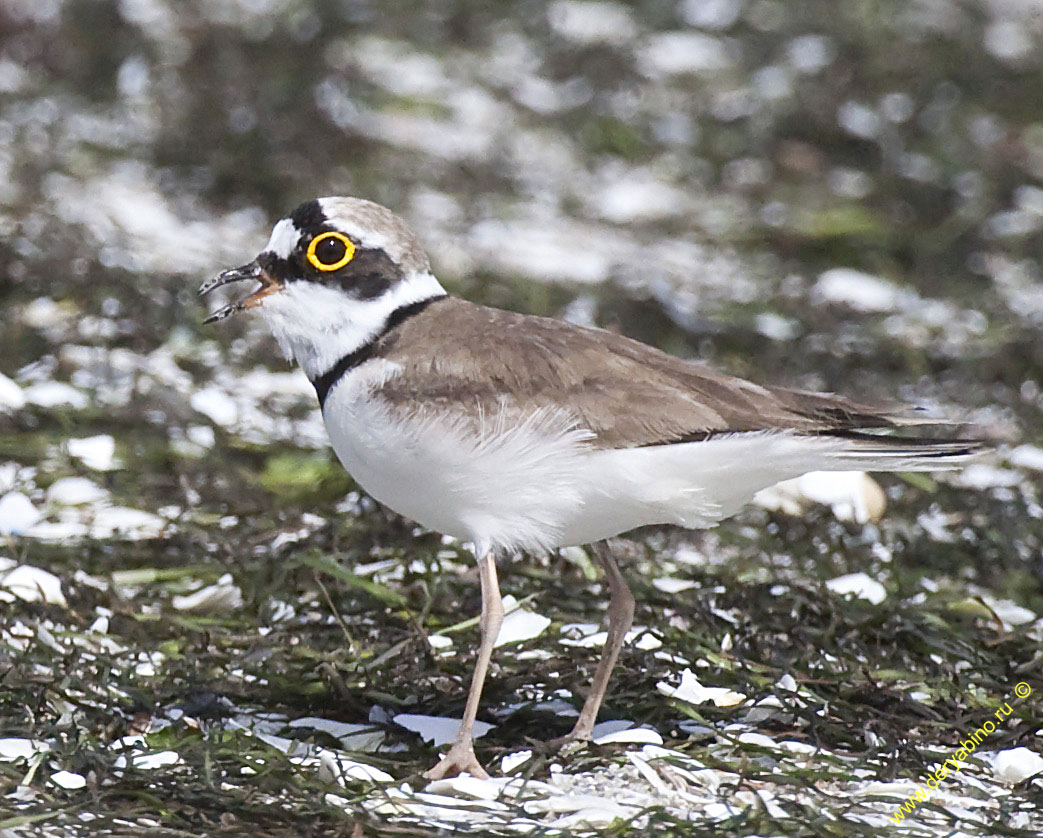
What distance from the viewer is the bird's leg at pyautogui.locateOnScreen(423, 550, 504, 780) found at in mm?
3197

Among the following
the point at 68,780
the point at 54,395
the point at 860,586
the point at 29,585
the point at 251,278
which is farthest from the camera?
the point at 54,395

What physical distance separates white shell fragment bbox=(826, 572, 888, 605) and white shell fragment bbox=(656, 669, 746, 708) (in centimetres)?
70

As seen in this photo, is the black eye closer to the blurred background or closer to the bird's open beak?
the bird's open beak

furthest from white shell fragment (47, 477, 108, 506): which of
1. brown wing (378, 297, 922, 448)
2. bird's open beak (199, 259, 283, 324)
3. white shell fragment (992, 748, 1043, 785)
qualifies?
white shell fragment (992, 748, 1043, 785)

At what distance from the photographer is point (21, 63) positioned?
8.04 metres

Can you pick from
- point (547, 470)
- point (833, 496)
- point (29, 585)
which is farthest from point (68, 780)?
point (833, 496)

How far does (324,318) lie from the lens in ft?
11.7

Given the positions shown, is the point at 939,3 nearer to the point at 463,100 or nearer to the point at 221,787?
the point at 463,100

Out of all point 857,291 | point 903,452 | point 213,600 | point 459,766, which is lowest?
point 213,600

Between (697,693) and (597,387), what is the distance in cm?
77

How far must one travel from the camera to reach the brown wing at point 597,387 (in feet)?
10.7

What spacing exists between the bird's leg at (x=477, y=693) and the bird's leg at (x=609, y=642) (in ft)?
0.75

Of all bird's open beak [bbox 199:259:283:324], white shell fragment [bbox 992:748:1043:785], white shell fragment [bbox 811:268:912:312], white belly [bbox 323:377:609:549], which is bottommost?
white shell fragment [bbox 992:748:1043:785]

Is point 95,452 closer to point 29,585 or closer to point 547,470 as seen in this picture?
point 29,585
